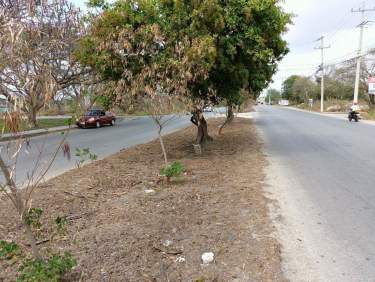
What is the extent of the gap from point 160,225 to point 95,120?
2662 cm

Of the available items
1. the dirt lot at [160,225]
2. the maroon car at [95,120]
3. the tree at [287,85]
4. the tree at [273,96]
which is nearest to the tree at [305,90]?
the tree at [287,85]

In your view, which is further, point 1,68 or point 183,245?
point 183,245

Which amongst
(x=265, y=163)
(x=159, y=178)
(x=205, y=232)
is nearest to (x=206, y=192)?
(x=159, y=178)

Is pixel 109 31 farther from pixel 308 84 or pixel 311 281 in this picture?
pixel 308 84

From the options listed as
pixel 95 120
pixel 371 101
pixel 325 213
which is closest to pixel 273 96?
pixel 371 101

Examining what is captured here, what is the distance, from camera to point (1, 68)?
3.17m

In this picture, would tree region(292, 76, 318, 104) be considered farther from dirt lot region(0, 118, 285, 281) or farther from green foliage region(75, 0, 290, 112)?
dirt lot region(0, 118, 285, 281)

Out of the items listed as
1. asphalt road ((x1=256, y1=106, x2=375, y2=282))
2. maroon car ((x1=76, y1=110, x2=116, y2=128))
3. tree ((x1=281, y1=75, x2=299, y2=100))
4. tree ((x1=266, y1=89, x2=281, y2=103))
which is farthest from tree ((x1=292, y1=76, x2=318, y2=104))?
asphalt road ((x1=256, y1=106, x2=375, y2=282))

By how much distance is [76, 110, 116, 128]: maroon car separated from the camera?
3017 centimetres

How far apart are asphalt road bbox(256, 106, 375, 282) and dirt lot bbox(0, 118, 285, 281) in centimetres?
27

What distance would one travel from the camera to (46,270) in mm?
3520

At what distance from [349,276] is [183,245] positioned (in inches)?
73.9

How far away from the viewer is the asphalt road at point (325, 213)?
4.18 m

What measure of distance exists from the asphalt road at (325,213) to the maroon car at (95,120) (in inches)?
827
